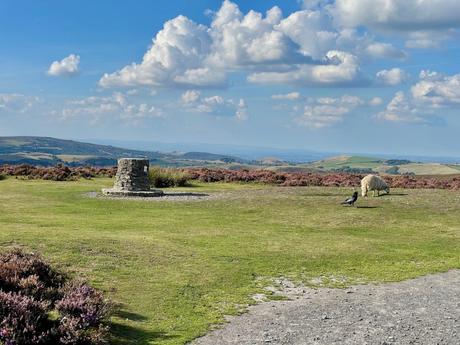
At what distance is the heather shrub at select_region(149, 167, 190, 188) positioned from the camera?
39.4 m

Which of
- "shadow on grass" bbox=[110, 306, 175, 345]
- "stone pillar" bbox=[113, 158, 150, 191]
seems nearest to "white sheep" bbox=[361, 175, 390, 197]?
"stone pillar" bbox=[113, 158, 150, 191]

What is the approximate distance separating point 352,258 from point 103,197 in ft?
58.7

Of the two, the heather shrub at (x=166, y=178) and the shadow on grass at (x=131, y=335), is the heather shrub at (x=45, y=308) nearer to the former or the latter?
the shadow on grass at (x=131, y=335)

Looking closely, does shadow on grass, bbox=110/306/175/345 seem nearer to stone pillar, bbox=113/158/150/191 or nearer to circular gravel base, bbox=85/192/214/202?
circular gravel base, bbox=85/192/214/202

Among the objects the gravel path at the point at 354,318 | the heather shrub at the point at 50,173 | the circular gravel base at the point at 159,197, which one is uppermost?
the heather shrub at the point at 50,173

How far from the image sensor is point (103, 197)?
30.3m

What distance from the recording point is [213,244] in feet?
57.8

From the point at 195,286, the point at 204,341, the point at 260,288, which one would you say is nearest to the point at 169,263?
the point at 195,286

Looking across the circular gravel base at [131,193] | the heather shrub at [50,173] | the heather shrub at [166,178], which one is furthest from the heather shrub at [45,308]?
the heather shrub at [50,173]

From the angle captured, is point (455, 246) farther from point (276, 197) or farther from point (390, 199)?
point (276, 197)

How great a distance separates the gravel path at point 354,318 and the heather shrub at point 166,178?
90.2ft

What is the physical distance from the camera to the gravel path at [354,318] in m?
9.72

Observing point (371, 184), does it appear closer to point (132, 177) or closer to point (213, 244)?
point (132, 177)

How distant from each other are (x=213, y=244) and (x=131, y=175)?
16.3 meters
